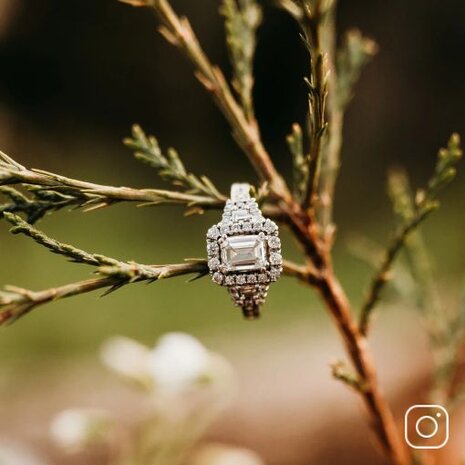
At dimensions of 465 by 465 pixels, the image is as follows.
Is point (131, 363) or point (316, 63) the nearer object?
point (316, 63)

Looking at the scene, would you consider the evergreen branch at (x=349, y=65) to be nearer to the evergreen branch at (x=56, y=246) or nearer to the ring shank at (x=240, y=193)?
the ring shank at (x=240, y=193)

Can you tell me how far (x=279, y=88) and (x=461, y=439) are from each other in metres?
2.52

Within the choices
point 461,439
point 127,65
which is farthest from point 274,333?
point 127,65

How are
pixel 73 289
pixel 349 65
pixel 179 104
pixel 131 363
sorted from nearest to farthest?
pixel 73 289, pixel 349 65, pixel 131 363, pixel 179 104

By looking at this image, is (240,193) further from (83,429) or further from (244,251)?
(83,429)

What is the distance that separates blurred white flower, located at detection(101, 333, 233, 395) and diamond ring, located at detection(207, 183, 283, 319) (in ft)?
1.20

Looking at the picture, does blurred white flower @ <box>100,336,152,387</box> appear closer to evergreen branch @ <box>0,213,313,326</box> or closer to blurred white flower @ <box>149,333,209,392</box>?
blurred white flower @ <box>149,333,209,392</box>

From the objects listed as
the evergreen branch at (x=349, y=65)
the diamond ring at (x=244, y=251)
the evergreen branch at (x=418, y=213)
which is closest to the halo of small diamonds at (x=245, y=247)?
the diamond ring at (x=244, y=251)

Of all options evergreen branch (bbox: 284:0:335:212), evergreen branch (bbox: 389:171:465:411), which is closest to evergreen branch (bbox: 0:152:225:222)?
evergreen branch (bbox: 284:0:335:212)

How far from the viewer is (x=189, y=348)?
86 cm

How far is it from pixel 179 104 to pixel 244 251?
3376 mm

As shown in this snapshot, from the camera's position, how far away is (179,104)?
12.3ft

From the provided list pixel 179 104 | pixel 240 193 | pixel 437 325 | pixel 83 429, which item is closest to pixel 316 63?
pixel 240 193

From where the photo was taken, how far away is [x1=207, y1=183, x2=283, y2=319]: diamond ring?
492 millimetres
